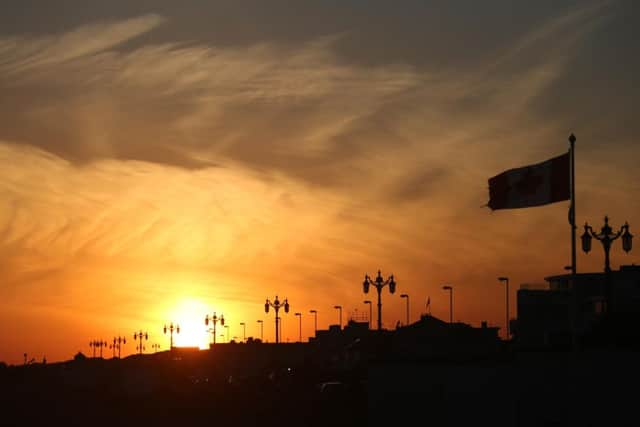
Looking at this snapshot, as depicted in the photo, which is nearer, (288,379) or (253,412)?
(253,412)

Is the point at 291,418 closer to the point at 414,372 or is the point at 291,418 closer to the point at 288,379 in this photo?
the point at 414,372

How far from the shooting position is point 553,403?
116 feet

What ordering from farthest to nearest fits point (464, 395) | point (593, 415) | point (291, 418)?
point (291, 418) → point (464, 395) → point (593, 415)

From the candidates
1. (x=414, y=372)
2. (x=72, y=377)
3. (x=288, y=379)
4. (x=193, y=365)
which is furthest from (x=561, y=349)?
(x=193, y=365)

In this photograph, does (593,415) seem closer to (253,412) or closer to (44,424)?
(253,412)

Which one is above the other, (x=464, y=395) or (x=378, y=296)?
(x=378, y=296)

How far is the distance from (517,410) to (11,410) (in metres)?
66.5

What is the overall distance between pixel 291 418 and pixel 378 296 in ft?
56.2

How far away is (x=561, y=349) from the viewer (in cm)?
3628

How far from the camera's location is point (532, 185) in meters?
34.8

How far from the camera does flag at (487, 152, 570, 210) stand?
34191mm

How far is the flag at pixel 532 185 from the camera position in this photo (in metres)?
34.2

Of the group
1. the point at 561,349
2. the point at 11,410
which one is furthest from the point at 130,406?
the point at 561,349

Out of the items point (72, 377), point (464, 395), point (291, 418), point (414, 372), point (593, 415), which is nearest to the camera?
point (593, 415)
